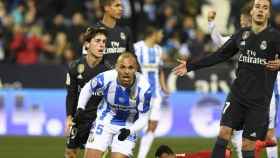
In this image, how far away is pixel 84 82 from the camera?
38.7ft

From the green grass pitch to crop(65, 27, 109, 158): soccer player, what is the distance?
3463 millimetres

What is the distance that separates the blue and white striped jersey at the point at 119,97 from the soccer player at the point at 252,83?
0.72 metres

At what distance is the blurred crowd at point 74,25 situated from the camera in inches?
851

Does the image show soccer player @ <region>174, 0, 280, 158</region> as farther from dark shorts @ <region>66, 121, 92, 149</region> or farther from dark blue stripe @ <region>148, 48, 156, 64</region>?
dark blue stripe @ <region>148, 48, 156, 64</region>

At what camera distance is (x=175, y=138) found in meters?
19.6

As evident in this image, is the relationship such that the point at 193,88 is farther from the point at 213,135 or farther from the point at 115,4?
the point at 115,4

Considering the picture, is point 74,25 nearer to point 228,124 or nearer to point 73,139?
point 73,139

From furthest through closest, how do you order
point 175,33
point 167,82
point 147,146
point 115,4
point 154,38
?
point 175,33 < point 167,82 < point 154,38 < point 147,146 < point 115,4

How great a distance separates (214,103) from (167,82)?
1203 mm

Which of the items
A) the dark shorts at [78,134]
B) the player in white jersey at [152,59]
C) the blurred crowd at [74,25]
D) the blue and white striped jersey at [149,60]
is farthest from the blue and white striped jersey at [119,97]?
the blurred crowd at [74,25]

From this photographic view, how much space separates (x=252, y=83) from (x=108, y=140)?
191cm

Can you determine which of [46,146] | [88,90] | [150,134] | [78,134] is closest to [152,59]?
[150,134]

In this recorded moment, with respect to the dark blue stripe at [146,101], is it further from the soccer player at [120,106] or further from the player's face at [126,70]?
the player's face at [126,70]

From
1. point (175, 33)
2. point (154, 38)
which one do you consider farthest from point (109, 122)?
point (175, 33)
